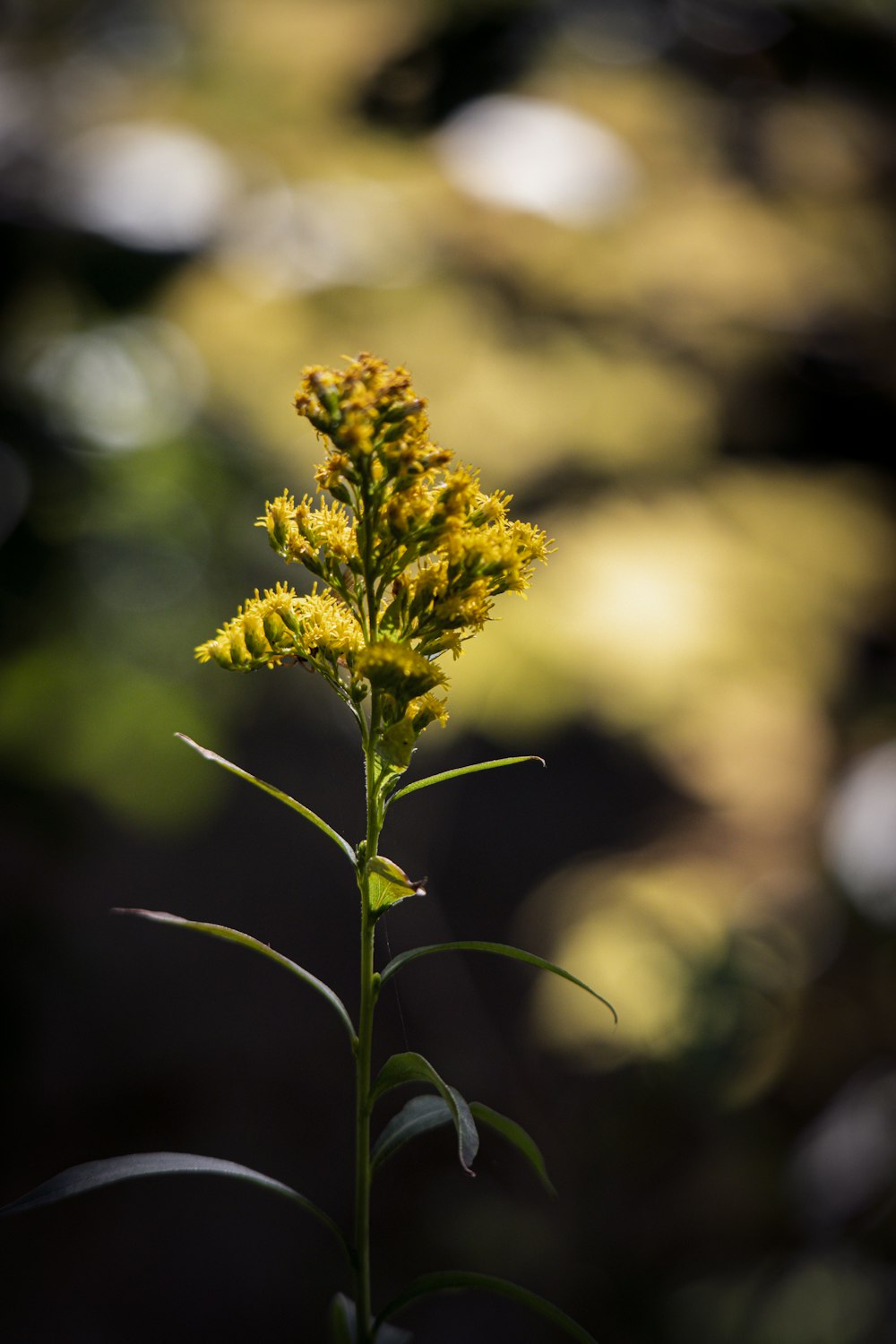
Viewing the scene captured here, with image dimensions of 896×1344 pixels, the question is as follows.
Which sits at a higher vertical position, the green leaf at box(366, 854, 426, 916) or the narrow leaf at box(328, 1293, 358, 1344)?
the green leaf at box(366, 854, 426, 916)

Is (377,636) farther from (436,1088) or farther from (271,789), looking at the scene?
(436,1088)

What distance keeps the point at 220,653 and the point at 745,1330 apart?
5.78 ft

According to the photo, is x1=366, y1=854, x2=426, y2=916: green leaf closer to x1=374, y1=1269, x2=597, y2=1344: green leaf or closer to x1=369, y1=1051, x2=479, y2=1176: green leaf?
x1=369, y1=1051, x2=479, y2=1176: green leaf

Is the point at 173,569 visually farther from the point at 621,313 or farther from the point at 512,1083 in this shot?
the point at 512,1083

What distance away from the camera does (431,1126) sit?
60 cm

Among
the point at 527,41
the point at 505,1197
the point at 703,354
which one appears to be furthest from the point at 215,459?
the point at 505,1197

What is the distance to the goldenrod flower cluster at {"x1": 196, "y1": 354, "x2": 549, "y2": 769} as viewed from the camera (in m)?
0.55

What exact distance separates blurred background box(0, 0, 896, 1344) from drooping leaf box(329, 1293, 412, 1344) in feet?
4.26

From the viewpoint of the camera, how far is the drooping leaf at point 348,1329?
54 cm

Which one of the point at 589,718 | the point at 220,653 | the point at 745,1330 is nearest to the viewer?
the point at 220,653

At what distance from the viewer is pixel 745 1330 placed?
1.73 metres

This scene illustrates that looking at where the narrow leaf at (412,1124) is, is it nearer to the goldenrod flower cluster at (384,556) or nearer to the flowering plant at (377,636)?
the flowering plant at (377,636)

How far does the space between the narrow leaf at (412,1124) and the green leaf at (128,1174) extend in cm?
5

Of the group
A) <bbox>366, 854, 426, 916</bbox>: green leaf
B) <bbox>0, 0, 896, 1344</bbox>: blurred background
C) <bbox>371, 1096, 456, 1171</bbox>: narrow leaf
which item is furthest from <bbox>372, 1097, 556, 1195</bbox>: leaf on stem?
<bbox>0, 0, 896, 1344</bbox>: blurred background
